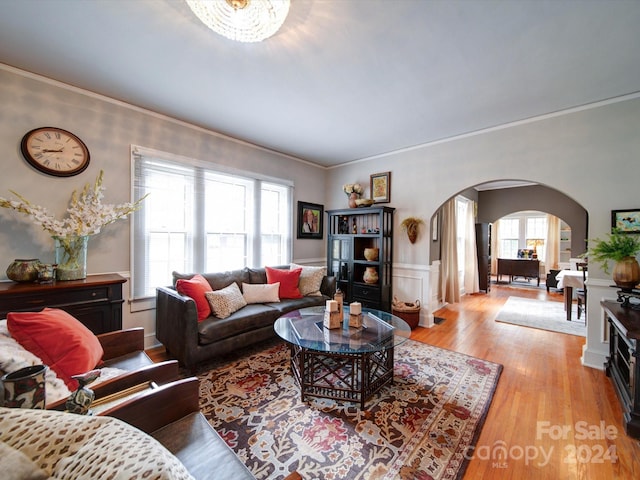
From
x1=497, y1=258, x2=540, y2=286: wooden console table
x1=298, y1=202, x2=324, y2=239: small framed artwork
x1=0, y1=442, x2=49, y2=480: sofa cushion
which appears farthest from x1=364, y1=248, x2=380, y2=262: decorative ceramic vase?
x1=497, y1=258, x2=540, y2=286: wooden console table

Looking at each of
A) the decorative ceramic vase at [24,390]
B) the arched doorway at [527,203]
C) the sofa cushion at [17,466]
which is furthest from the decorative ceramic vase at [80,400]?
the arched doorway at [527,203]

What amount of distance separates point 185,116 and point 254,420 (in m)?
3.27

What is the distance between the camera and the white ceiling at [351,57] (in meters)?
1.65

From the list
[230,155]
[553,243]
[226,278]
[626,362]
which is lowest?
[626,362]

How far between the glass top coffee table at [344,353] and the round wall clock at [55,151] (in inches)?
99.8

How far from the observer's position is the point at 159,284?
10.2 ft

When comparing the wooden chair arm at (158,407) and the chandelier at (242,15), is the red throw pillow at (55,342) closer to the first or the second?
the wooden chair arm at (158,407)

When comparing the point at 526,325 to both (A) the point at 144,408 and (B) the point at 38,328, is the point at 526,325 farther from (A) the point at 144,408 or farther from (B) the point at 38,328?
(B) the point at 38,328

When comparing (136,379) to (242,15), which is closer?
(136,379)

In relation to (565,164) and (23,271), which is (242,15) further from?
(565,164)

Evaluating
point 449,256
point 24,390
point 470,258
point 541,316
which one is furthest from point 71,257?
point 470,258

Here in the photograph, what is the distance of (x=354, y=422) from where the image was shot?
1.83 metres

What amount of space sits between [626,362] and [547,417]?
0.83 m

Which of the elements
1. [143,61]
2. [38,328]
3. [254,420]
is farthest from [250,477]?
[143,61]
